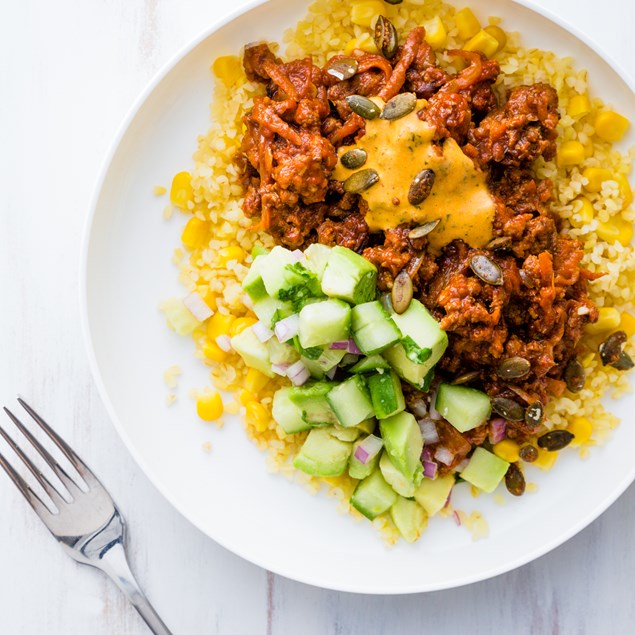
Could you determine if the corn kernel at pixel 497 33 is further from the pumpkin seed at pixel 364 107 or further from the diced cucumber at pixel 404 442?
the diced cucumber at pixel 404 442

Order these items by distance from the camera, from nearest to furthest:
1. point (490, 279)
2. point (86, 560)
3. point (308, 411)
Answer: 1. point (490, 279)
2. point (308, 411)
3. point (86, 560)

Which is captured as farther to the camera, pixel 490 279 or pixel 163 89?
pixel 163 89

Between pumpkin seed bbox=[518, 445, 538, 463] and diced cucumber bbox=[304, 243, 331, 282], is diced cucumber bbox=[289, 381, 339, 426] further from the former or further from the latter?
pumpkin seed bbox=[518, 445, 538, 463]

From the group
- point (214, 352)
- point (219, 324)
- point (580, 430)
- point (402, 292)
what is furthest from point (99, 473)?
point (580, 430)

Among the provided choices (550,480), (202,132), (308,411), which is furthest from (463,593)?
(202,132)

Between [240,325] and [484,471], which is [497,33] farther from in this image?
[484,471]

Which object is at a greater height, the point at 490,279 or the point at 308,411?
the point at 490,279

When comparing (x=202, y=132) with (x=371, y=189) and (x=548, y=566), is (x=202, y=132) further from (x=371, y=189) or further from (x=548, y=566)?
(x=548, y=566)
